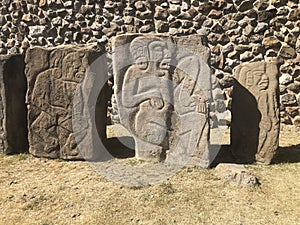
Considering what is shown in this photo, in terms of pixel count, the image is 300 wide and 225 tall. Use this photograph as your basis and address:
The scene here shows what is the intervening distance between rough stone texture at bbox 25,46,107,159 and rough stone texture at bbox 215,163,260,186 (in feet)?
4.60

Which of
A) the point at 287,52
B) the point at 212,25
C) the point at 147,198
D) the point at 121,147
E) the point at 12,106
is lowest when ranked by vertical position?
the point at 147,198

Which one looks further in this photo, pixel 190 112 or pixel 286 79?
pixel 286 79

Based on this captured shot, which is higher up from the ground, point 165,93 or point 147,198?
point 165,93

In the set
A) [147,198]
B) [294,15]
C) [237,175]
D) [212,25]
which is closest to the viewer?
[147,198]

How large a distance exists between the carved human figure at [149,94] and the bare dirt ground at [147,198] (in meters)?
0.47

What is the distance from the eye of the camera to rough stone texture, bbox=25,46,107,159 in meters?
3.65

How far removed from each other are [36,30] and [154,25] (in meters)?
2.05

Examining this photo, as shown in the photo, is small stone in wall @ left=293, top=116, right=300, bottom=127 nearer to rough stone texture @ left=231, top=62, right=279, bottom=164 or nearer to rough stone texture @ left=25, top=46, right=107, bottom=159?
rough stone texture @ left=231, top=62, right=279, bottom=164

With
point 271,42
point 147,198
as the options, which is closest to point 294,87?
point 271,42

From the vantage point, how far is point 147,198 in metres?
2.97

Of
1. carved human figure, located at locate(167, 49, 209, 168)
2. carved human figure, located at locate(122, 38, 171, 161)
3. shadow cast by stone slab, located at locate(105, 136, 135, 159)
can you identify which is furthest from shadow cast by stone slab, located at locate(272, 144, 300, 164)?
shadow cast by stone slab, located at locate(105, 136, 135, 159)

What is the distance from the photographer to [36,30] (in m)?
5.82

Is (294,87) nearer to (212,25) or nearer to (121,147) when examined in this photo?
(212,25)

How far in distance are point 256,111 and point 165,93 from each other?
38.4 inches
